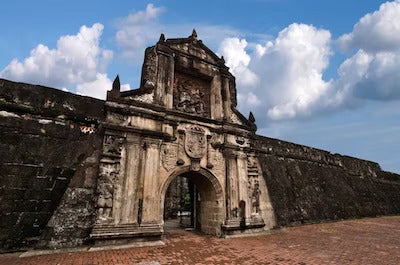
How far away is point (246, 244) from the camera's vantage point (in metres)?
6.86

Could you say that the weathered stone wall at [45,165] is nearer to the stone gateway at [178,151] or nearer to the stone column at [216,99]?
the stone gateway at [178,151]

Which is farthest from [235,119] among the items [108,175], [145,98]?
[108,175]

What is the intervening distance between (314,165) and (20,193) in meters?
13.7

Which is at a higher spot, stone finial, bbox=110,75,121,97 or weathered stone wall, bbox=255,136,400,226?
stone finial, bbox=110,75,121,97

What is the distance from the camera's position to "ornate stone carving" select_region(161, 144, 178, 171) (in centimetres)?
759

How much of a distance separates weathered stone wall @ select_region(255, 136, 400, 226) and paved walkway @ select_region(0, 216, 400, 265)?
294cm

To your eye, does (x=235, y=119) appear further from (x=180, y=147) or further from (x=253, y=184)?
(x=180, y=147)

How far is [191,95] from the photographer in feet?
30.3

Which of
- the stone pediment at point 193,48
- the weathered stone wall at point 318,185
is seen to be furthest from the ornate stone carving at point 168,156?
the weathered stone wall at point 318,185

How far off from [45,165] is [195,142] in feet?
14.8

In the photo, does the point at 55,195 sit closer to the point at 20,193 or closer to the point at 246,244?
the point at 20,193

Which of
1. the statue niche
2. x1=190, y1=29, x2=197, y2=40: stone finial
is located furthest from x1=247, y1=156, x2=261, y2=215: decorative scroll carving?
x1=190, y1=29, x2=197, y2=40: stone finial

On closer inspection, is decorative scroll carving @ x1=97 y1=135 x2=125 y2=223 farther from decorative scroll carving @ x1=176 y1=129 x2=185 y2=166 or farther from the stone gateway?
decorative scroll carving @ x1=176 y1=129 x2=185 y2=166

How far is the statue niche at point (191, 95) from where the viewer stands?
8.82 meters
